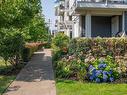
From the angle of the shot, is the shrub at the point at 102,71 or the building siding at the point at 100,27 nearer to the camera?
the shrub at the point at 102,71

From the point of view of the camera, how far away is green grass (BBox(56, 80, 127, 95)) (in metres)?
11.8

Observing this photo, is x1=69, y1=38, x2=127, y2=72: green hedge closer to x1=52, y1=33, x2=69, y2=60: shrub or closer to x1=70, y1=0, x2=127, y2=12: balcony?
x1=52, y1=33, x2=69, y2=60: shrub

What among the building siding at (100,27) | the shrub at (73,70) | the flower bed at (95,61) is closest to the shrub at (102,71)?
the flower bed at (95,61)

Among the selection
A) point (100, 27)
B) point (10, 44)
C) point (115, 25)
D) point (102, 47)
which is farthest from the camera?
point (100, 27)

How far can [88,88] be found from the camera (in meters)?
12.6

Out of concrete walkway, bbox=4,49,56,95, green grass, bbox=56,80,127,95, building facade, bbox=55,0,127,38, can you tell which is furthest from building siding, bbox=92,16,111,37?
green grass, bbox=56,80,127,95

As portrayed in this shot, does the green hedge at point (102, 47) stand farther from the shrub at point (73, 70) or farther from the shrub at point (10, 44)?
the shrub at point (10, 44)

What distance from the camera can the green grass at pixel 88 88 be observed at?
1181 cm

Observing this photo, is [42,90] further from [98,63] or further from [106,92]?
[98,63]

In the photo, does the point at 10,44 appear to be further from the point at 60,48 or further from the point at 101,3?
the point at 101,3

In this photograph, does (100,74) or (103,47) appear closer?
(100,74)

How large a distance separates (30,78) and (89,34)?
43.5 ft

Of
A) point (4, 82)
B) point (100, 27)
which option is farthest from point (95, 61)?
point (100, 27)

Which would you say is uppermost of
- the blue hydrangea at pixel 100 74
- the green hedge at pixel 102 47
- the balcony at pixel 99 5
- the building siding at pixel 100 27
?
the balcony at pixel 99 5
